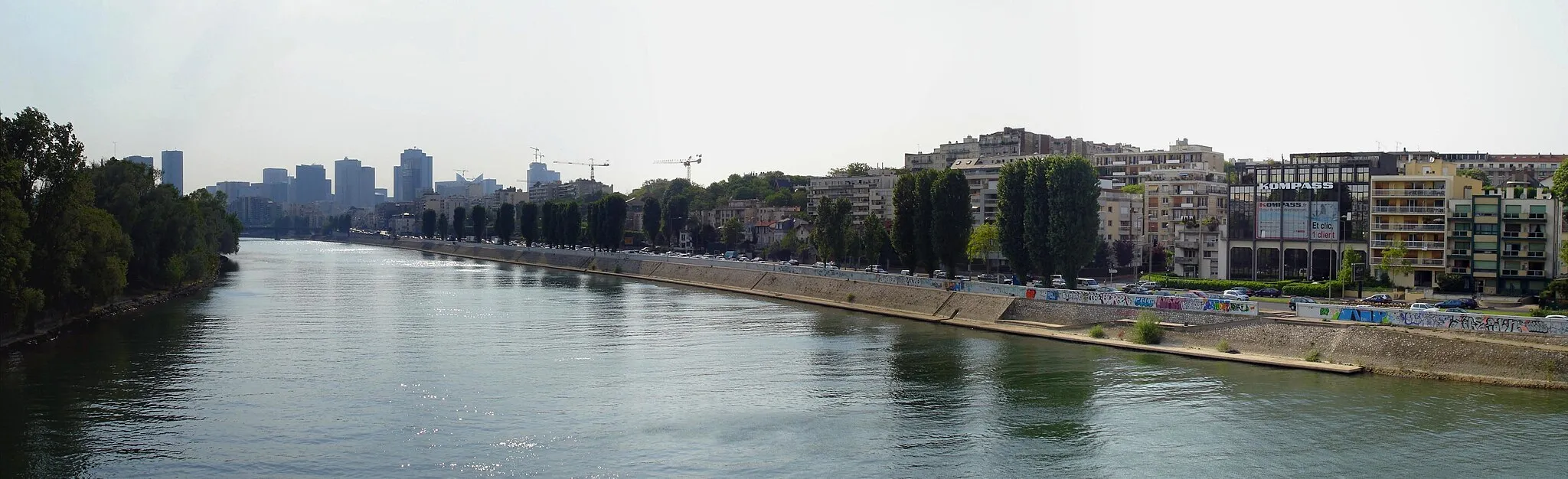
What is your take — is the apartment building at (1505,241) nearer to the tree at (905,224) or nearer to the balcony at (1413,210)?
the balcony at (1413,210)

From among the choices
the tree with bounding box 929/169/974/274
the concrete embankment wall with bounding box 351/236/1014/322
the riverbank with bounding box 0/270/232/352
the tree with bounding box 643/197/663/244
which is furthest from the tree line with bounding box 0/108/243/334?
the tree with bounding box 643/197/663/244

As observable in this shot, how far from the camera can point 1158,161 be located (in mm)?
123625

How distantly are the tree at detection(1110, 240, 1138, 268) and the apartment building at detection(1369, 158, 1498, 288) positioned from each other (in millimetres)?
28759

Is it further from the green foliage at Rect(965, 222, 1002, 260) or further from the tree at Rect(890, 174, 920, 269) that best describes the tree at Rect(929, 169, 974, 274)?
the green foliage at Rect(965, 222, 1002, 260)

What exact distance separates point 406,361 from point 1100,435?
25401mm

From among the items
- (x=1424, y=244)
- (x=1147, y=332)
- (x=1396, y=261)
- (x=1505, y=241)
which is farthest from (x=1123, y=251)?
(x=1147, y=332)

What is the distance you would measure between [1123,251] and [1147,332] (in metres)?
45.1

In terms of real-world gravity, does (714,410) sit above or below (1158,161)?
below

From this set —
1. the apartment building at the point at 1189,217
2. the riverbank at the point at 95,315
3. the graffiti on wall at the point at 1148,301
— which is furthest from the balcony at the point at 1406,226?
the riverbank at the point at 95,315

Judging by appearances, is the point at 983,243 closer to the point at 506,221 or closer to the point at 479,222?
the point at 506,221

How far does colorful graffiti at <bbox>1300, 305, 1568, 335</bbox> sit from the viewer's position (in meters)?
36.4

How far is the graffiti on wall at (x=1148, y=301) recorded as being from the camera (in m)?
44.7

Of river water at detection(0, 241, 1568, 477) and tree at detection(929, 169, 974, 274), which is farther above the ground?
tree at detection(929, 169, 974, 274)

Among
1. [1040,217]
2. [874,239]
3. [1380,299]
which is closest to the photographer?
[1380,299]
